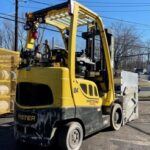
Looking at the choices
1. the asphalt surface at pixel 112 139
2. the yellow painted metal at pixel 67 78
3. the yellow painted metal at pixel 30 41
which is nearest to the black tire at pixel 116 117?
the asphalt surface at pixel 112 139

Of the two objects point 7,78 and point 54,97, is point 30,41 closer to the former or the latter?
point 54,97

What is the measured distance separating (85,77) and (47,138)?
2431mm

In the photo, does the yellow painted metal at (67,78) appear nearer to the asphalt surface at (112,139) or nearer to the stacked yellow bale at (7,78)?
the asphalt surface at (112,139)

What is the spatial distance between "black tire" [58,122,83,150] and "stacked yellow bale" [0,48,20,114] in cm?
596

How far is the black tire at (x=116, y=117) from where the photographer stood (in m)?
11.4

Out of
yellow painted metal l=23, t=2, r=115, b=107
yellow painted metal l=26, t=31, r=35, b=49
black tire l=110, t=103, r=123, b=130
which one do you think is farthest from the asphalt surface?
yellow painted metal l=26, t=31, r=35, b=49

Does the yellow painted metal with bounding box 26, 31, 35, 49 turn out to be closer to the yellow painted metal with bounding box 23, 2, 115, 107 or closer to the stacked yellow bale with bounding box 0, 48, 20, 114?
the yellow painted metal with bounding box 23, 2, 115, 107

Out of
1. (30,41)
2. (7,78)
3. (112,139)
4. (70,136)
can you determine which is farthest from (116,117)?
(7,78)

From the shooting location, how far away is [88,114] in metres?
9.73

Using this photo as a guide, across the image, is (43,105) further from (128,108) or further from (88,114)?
(128,108)

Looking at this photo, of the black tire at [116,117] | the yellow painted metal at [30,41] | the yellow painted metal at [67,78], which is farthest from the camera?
the black tire at [116,117]

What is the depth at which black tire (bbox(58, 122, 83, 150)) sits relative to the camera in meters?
8.82

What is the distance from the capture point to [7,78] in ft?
48.4

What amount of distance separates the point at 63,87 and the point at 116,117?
359cm
